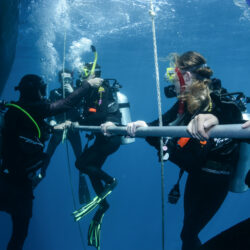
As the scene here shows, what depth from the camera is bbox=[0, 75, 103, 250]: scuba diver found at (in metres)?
3.35

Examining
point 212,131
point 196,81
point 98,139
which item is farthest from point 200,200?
point 98,139

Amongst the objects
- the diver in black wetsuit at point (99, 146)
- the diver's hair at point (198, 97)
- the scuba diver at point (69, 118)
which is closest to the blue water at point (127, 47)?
the scuba diver at point (69, 118)

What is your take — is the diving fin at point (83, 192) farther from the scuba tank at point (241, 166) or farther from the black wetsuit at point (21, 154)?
the scuba tank at point (241, 166)

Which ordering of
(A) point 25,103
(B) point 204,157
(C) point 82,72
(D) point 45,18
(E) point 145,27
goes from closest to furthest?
(B) point 204,157, (A) point 25,103, (C) point 82,72, (D) point 45,18, (E) point 145,27

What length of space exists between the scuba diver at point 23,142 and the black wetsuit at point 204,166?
5.80 ft

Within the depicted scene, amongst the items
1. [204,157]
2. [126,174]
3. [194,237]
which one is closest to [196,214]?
[194,237]

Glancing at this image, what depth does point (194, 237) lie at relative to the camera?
300cm

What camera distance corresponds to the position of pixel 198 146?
2.55 m

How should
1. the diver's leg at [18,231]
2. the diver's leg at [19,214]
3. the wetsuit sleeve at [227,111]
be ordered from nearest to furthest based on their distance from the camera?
1. the wetsuit sleeve at [227,111]
2. the diver's leg at [19,214]
3. the diver's leg at [18,231]

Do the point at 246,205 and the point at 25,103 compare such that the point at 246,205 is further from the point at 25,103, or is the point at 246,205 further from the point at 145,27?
the point at 25,103

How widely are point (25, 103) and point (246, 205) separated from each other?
3282cm

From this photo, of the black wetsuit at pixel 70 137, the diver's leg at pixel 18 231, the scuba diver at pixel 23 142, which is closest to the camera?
the scuba diver at pixel 23 142

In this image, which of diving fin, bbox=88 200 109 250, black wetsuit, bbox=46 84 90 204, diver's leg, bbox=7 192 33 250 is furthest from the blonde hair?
black wetsuit, bbox=46 84 90 204

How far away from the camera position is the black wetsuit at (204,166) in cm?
235
